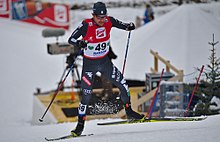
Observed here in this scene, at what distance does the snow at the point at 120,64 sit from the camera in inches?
278

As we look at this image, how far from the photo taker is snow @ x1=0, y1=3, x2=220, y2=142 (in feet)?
23.2

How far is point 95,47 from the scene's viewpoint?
691 centimetres

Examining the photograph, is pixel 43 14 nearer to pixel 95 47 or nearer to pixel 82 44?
pixel 95 47

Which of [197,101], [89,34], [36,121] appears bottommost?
[36,121]

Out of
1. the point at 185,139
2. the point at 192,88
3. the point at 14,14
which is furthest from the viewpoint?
the point at 14,14

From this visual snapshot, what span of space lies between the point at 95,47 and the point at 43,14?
16339mm

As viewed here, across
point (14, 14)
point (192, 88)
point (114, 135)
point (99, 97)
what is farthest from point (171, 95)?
point (14, 14)

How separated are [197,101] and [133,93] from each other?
2943 millimetres

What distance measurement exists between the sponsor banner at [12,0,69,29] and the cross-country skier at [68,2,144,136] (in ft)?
51.9

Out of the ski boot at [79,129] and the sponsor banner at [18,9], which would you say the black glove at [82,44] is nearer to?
the ski boot at [79,129]

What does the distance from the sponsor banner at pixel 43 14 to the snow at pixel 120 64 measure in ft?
1.50

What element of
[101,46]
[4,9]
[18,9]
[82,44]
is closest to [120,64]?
[101,46]

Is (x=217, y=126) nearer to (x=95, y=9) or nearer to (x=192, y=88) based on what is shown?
(x=95, y=9)

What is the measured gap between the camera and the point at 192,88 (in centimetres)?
995
